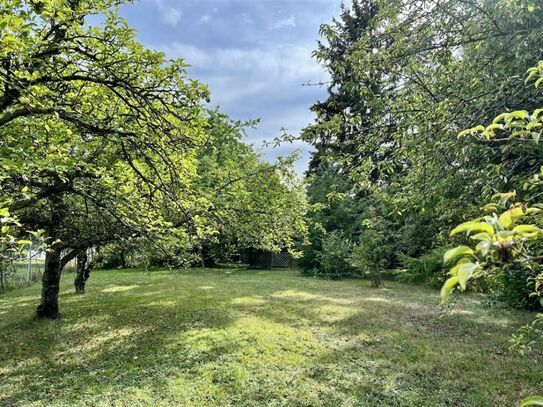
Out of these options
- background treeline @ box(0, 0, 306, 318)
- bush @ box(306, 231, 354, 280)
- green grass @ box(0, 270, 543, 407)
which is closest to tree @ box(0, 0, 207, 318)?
background treeline @ box(0, 0, 306, 318)

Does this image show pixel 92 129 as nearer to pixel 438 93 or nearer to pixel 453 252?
pixel 438 93

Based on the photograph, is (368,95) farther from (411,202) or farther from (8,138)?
(8,138)

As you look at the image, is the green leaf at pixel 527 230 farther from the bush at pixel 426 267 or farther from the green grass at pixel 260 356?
the bush at pixel 426 267

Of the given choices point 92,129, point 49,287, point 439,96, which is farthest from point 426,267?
point 92,129

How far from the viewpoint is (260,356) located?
21.9ft

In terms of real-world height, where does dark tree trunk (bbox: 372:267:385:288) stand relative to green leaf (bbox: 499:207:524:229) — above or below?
below

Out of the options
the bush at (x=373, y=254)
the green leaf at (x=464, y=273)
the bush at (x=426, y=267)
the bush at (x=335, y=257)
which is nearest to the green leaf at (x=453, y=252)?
the green leaf at (x=464, y=273)

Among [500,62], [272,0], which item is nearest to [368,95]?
[500,62]

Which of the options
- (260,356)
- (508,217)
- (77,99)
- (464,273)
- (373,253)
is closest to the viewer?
(464,273)

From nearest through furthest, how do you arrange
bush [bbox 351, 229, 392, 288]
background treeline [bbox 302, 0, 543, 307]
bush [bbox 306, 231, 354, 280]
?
background treeline [bbox 302, 0, 543, 307] < bush [bbox 351, 229, 392, 288] < bush [bbox 306, 231, 354, 280]

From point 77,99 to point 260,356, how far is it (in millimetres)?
5147

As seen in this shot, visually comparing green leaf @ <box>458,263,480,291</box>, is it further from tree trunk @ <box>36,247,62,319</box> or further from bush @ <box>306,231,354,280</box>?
bush @ <box>306,231,354,280</box>

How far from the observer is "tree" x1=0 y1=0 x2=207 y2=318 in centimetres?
369

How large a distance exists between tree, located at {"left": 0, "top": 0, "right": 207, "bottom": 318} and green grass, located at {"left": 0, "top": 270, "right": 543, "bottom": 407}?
7.90 feet
